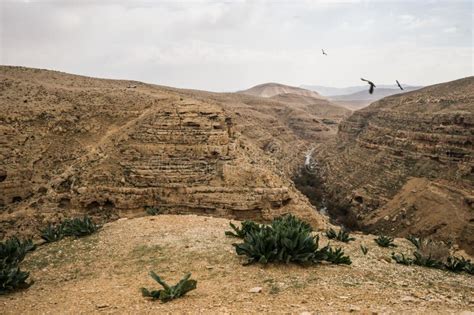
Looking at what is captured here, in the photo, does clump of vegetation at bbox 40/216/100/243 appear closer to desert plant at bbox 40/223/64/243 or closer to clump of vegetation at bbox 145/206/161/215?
desert plant at bbox 40/223/64/243

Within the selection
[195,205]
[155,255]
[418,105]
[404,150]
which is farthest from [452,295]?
[418,105]

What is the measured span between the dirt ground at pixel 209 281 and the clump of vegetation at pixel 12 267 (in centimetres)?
19

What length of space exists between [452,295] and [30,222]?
16.5 meters

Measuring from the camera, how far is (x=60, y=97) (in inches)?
962

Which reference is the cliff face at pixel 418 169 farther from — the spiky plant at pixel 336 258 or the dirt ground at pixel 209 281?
the spiky plant at pixel 336 258

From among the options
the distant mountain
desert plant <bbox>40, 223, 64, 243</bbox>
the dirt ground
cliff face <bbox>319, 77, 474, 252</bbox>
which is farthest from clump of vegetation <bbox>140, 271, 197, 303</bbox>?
the distant mountain

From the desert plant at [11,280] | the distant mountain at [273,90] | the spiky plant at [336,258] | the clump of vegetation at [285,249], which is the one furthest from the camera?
the distant mountain at [273,90]

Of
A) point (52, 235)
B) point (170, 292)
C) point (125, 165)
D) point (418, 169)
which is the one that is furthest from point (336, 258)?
point (418, 169)

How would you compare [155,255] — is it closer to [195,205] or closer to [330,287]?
[330,287]

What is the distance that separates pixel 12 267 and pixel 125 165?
38.8ft

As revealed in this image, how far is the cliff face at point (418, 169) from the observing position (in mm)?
20953

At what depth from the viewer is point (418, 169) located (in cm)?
2547

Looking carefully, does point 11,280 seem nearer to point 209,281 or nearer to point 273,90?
point 209,281

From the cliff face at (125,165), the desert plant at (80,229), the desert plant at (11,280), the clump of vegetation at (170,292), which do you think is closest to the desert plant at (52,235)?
the desert plant at (80,229)
